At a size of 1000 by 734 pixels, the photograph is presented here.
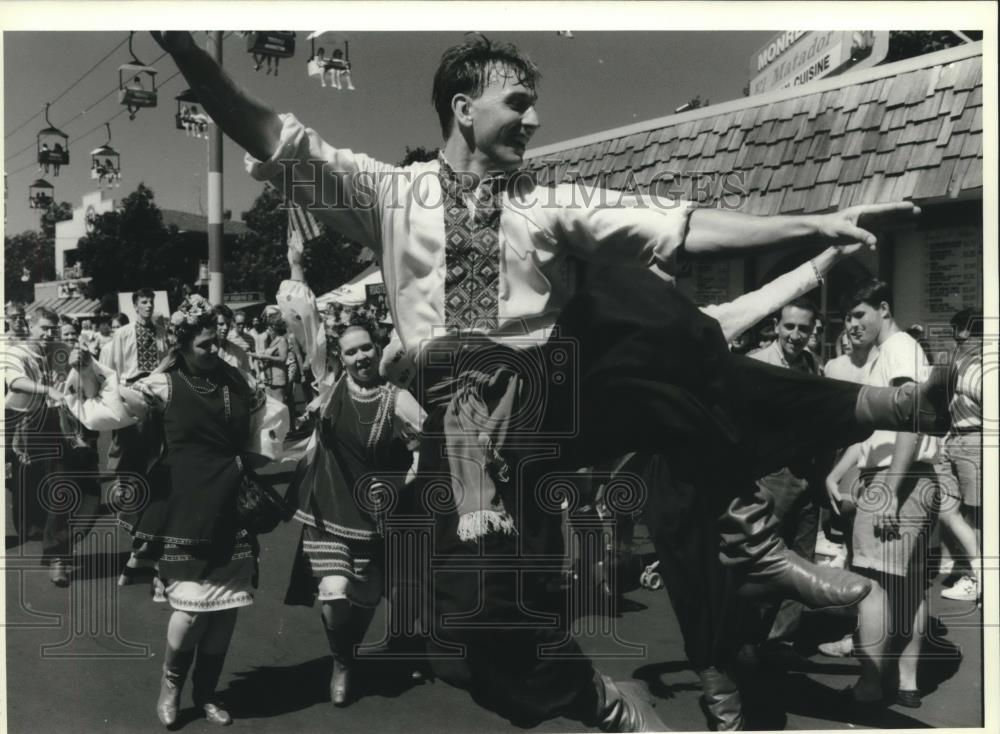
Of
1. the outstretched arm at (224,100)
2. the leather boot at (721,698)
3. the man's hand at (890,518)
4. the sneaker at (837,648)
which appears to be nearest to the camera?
the outstretched arm at (224,100)

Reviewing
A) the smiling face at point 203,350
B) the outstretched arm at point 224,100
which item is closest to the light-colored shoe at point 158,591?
the smiling face at point 203,350

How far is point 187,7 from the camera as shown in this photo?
3.12 m

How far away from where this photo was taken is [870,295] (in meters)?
3.49

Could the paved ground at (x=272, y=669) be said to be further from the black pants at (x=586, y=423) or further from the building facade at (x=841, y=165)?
the building facade at (x=841, y=165)

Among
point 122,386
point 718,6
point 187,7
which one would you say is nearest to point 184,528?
point 122,386

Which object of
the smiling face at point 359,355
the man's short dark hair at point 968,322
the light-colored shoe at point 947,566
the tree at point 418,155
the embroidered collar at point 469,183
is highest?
the tree at point 418,155

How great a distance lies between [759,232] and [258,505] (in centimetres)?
189

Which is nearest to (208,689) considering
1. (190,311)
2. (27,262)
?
(190,311)

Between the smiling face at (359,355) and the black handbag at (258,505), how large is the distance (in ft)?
1.62

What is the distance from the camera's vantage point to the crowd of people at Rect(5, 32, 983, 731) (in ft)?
10.3

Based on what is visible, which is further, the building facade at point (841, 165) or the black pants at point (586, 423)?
the building facade at point (841, 165)

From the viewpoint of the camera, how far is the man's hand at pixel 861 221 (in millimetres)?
3158

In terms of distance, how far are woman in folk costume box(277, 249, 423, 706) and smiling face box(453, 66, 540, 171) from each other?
2.49 feet

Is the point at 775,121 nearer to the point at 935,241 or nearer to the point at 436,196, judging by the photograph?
the point at 935,241
